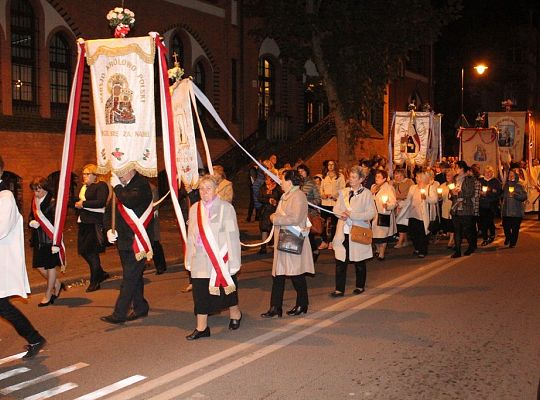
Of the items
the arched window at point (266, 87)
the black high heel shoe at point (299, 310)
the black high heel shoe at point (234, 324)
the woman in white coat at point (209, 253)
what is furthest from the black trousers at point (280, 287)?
the arched window at point (266, 87)

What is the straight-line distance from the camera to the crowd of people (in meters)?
7.32

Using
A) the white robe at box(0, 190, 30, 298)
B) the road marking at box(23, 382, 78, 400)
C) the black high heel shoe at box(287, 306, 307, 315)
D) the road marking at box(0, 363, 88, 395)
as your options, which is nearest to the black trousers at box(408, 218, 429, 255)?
the black high heel shoe at box(287, 306, 307, 315)

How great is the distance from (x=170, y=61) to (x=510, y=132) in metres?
12.9

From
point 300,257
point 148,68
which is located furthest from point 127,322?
point 148,68

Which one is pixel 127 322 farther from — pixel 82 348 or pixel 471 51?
pixel 471 51

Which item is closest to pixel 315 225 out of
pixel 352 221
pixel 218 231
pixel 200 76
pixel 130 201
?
pixel 352 221

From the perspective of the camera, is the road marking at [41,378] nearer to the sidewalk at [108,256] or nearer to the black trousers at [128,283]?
the black trousers at [128,283]

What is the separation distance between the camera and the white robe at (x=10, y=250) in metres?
6.50

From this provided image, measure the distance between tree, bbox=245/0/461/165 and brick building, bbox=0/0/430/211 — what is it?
14.3ft

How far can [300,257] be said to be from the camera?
27.8ft

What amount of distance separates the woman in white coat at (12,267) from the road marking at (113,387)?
1341 millimetres

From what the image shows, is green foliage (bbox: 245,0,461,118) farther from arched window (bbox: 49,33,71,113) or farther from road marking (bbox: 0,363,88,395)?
road marking (bbox: 0,363,88,395)

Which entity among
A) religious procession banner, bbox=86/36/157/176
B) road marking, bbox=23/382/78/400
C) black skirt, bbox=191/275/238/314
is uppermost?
religious procession banner, bbox=86/36/157/176

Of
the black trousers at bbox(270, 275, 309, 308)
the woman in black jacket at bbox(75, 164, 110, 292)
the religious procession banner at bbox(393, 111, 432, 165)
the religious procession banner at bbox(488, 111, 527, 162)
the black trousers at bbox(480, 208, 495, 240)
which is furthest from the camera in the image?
the religious procession banner at bbox(488, 111, 527, 162)
